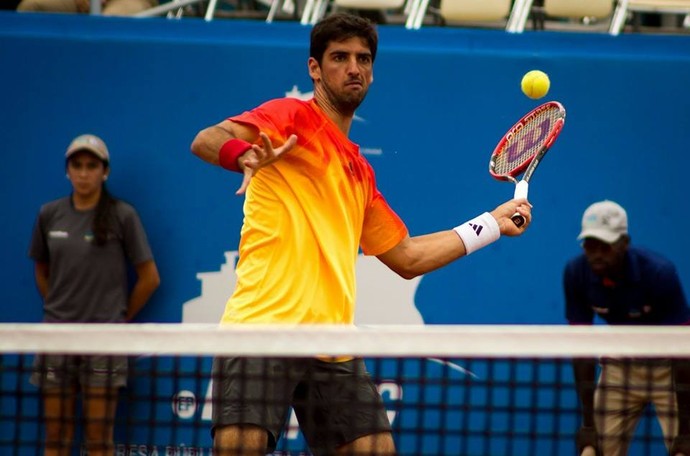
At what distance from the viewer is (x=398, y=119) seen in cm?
645

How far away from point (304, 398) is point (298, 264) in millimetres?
390

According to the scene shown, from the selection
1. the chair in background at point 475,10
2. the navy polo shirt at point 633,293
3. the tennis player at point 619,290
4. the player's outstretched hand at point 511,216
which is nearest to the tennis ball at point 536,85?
the tennis player at point 619,290

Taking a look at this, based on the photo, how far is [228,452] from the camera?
3766 millimetres

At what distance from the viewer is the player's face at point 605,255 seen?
563 cm

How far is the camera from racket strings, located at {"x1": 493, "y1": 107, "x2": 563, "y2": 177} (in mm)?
4883

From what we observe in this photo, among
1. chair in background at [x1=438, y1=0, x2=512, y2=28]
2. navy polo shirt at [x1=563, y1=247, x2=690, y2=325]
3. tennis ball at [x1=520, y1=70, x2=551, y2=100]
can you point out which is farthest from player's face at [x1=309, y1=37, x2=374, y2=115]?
chair in background at [x1=438, y1=0, x2=512, y2=28]

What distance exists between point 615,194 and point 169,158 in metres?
2.11

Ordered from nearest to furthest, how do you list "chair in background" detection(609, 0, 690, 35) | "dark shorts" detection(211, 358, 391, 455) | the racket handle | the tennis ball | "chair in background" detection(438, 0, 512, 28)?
1. "dark shorts" detection(211, 358, 391, 455)
2. the racket handle
3. the tennis ball
4. "chair in background" detection(438, 0, 512, 28)
5. "chair in background" detection(609, 0, 690, 35)

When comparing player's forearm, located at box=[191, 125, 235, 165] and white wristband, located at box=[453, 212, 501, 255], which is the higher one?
player's forearm, located at box=[191, 125, 235, 165]

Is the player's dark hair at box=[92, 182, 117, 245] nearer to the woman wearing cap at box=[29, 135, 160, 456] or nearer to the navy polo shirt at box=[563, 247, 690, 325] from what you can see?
the woman wearing cap at box=[29, 135, 160, 456]

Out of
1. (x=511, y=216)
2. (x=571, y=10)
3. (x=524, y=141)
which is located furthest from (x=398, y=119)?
(x=511, y=216)

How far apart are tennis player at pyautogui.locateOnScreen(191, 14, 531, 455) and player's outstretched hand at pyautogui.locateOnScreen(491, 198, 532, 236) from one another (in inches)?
18.9

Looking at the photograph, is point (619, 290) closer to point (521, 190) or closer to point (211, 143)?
point (521, 190)

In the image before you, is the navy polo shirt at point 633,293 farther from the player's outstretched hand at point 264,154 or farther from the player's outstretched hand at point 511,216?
the player's outstretched hand at point 264,154
